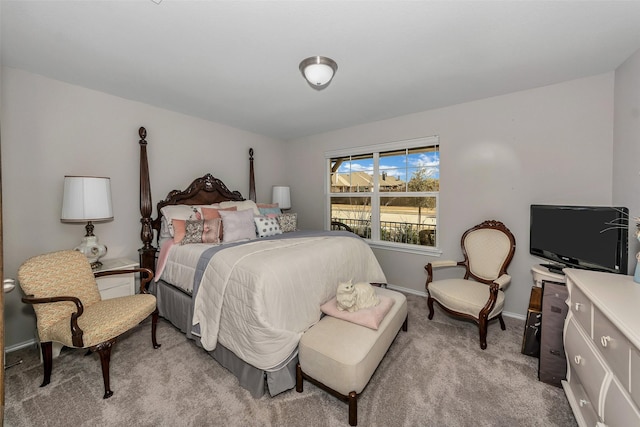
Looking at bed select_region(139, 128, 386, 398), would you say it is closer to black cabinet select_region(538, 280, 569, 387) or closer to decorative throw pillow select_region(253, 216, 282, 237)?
decorative throw pillow select_region(253, 216, 282, 237)

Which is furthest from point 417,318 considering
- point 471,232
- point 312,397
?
point 312,397

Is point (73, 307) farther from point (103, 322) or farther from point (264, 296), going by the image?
point (264, 296)

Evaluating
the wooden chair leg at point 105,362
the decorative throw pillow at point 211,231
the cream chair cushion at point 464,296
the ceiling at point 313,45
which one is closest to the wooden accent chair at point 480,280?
the cream chair cushion at point 464,296

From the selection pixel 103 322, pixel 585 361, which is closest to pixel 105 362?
pixel 103 322

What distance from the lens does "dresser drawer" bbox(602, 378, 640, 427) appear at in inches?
39.1

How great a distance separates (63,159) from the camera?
2.51 metres

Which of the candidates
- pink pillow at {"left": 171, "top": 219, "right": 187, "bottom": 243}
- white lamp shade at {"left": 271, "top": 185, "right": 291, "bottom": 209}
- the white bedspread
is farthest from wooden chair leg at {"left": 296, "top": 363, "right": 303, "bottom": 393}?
white lamp shade at {"left": 271, "top": 185, "right": 291, "bottom": 209}

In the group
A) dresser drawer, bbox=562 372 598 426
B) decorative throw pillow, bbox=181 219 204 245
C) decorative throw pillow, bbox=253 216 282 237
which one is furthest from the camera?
decorative throw pillow, bbox=253 216 282 237

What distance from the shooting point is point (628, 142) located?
6.89 feet

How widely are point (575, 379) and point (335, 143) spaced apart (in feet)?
12.1

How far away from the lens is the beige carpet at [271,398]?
5.16 ft

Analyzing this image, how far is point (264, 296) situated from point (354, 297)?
0.72 meters

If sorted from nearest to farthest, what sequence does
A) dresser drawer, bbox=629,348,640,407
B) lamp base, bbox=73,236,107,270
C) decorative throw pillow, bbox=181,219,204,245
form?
1. dresser drawer, bbox=629,348,640,407
2. lamp base, bbox=73,236,107,270
3. decorative throw pillow, bbox=181,219,204,245

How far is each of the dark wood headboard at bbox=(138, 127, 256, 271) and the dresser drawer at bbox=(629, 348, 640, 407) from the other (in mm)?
3608
